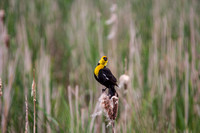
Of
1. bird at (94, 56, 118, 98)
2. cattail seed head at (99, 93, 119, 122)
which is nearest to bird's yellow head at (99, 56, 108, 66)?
bird at (94, 56, 118, 98)

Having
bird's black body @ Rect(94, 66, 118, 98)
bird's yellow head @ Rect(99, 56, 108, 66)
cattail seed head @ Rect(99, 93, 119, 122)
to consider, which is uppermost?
bird's yellow head @ Rect(99, 56, 108, 66)

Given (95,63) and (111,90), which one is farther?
(95,63)

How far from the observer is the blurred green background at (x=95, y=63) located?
106cm

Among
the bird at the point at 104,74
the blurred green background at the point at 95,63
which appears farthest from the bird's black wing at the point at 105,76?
the blurred green background at the point at 95,63

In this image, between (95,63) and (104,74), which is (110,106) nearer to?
(104,74)

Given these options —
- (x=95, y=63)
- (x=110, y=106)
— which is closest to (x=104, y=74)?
(x=110, y=106)

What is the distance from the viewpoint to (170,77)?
4.95ft

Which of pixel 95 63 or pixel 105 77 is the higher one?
pixel 95 63

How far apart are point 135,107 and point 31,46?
1.16 m

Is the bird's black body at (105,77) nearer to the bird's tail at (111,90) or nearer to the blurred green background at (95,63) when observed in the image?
the bird's tail at (111,90)

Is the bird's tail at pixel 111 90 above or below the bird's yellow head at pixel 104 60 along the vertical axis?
below

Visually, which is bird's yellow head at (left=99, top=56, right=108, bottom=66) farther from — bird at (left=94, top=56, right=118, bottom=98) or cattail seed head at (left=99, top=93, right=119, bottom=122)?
cattail seed head at (left=99, top=93, right=119, bottom=122)

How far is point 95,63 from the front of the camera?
104cm

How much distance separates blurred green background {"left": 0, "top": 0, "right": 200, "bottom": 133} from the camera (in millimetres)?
1060
